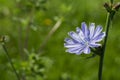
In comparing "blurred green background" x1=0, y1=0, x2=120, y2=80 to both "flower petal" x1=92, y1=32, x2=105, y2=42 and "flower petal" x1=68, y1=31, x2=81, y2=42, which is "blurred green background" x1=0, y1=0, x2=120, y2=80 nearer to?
"flower petal" x1=68, y1=31, x2=81, y2=42

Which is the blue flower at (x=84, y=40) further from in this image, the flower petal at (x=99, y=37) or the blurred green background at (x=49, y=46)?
the blurred green background at (x=49, y=46)

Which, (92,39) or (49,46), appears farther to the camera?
(49,46)

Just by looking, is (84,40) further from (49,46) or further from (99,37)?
(49,46)

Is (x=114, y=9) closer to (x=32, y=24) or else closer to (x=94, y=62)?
(x=32, y=24)

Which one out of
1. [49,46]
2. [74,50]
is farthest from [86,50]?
[49,46]

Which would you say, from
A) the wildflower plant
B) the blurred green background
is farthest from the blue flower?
the blurred green background

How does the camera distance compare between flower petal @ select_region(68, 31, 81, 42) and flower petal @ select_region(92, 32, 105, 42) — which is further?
flower petal @ select_region(68, 31, 81, 42)

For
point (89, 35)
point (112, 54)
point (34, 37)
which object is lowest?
point (89, 35)

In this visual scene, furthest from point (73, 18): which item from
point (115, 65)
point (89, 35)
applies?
point (89, 35)
